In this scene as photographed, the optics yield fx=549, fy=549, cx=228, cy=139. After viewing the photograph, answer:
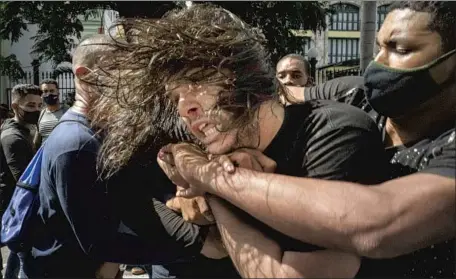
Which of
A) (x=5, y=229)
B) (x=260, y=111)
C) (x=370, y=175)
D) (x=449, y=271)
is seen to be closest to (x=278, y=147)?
(x=260, y=111)

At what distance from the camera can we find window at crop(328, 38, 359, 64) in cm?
3925

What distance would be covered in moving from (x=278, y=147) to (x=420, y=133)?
459 millimetres

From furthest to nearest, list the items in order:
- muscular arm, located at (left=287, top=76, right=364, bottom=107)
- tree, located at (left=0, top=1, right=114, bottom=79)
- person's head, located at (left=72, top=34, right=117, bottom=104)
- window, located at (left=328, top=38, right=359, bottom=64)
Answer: window, located at (left=328, top=38, right=359, bottom=64)
tree, located at (left=0, top=1, right=114, bottom=79)
person's head, located at (left=72, top=34, right=117, bottom=104)
muscular arm, located at (left=287, top=76, right=364, bottom=107)

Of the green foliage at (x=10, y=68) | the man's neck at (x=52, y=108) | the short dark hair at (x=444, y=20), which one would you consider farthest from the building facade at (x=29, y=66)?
the short dark hair at (x=444, y=20)

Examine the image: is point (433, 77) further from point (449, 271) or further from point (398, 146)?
point (449, 271)

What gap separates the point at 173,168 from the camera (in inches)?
67.9

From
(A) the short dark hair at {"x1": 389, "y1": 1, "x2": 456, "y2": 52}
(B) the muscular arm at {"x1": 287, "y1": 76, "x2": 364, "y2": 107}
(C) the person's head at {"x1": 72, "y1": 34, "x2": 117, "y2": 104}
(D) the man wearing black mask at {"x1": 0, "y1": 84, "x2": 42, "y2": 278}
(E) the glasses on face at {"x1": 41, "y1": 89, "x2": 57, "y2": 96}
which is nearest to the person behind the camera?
(A) the short dark hair at {"x1": 389, "y1": 1, "x2": 456, "y2": 52}

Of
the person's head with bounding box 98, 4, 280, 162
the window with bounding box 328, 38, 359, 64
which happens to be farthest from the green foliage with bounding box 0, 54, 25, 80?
the window with bounding box 328, 38, 359, 64

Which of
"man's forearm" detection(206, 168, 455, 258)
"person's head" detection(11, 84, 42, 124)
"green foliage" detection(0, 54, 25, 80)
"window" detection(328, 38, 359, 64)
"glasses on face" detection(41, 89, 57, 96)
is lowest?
"window" detection(328, 38, 359, 64)

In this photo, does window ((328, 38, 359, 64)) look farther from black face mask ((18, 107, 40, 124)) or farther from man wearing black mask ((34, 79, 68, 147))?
black face mask ((18, 107, 40, 124))

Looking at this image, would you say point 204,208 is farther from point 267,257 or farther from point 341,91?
point 341,91

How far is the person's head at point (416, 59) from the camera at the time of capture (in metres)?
1.56

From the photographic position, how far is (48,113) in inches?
266

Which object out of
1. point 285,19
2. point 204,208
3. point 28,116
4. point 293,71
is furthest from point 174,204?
point 285,19
